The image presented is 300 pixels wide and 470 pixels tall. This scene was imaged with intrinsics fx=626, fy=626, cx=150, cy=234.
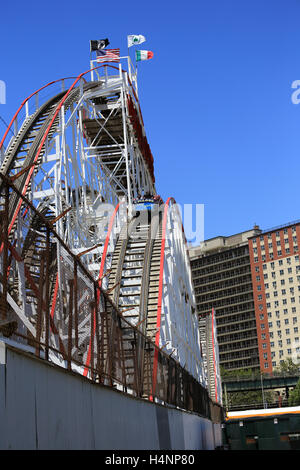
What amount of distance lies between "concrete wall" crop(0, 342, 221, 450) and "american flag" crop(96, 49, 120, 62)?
2622cm

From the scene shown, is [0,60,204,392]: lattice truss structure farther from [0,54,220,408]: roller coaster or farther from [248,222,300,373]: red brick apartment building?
[248,222,300,373]: red brick apartment building

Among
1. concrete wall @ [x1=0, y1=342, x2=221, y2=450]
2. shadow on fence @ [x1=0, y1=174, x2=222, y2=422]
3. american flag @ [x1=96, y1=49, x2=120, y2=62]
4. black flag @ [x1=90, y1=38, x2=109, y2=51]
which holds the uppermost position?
black flag @ [x1=90, y1=38, x2=109, y2=51]

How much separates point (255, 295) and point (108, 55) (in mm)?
100196

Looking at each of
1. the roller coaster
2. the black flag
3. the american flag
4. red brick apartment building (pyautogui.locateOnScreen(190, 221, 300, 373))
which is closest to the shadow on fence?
the roller coaster

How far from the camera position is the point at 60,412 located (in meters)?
Answer: 6.41

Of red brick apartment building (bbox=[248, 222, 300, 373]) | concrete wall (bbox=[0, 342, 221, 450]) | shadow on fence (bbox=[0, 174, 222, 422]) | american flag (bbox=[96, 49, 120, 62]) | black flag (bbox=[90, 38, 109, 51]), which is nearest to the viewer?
concrete wall (bbox=[0, 342, 221, 450])

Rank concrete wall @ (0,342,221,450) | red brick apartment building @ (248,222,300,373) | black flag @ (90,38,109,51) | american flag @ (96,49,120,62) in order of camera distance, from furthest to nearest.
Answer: red brick apartment building @ (248,222,300,373)
black flag @ (90,38,109,51)
american flag @ (96,49,120,62)
concrete wall @ (0,342,221,450)

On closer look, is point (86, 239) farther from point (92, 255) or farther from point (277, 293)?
point (277, 293)

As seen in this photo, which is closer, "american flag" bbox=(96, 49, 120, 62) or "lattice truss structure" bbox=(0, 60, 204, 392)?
"lattice truss structure" bbox=(0, 60, 204, 392)

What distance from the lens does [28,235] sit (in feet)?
24.1

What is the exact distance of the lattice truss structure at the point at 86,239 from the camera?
21.4ft

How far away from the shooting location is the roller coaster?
6473 millimetres
